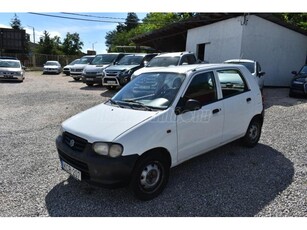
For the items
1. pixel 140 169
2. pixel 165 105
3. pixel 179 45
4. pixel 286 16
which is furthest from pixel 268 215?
pixel 286 16

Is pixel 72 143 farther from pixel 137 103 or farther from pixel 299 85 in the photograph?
pixel 299 85

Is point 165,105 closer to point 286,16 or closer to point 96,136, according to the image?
point 96,136

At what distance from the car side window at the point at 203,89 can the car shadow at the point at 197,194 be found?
110 centimetres

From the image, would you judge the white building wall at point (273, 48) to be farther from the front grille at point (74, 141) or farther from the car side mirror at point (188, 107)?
the front grille at point (74, 141)

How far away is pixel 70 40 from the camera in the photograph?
181 ft

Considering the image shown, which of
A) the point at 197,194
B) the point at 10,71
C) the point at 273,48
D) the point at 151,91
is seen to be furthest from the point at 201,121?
the point at 10,71

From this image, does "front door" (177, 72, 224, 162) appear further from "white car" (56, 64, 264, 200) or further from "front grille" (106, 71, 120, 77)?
"front grille" (106, 71, 120, 77)

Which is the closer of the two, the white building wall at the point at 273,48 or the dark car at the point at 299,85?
the dark car at the point at 299,85

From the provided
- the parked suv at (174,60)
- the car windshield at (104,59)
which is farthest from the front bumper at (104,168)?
the car windshield at (104,59)

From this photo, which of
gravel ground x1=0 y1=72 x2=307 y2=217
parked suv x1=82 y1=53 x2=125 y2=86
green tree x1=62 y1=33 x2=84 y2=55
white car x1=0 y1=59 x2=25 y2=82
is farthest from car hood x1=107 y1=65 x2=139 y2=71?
green tree x1=62 y1=33 x2=84 y2=55

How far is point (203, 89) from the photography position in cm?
386

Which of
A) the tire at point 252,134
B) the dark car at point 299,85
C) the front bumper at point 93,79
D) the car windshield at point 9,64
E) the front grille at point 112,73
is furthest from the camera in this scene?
the car windshield at point 9,64

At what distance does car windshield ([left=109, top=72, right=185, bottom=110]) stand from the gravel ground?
1.13 m

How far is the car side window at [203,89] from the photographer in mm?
3674
